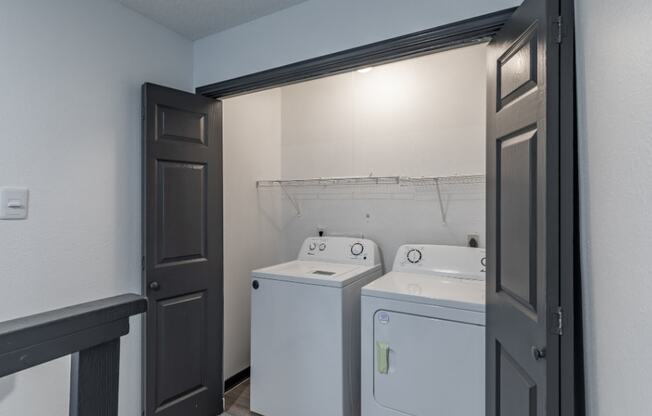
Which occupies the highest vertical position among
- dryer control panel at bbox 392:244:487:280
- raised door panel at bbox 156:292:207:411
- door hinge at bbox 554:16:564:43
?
door hinge at bbox 554:16:564:43

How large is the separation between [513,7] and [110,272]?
88.0 inches

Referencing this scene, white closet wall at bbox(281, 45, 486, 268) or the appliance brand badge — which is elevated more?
white closet wall at bbox(281, 45, 486, 268)

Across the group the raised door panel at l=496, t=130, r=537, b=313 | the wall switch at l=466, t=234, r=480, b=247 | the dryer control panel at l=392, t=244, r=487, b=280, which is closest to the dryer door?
the raised door panel at l=496, t=130, r=537, b=313

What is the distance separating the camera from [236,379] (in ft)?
8.43

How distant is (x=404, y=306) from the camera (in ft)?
5.56

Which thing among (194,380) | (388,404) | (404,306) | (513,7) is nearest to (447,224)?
(404,306)

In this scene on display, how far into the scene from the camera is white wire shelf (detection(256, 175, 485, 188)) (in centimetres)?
226

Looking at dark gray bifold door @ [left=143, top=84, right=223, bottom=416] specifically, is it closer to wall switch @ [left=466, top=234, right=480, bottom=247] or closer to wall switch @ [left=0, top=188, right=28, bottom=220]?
wall switch @ [left=0, top=188, right=28, bottom=220]

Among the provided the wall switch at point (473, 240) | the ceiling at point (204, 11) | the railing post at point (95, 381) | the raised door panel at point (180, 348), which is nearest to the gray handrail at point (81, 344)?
the railing post at point (95, 381)

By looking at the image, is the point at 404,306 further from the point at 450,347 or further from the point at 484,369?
the point at 484,369

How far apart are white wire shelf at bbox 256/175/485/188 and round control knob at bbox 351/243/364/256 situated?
0.49m

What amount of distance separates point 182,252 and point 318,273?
839 mm

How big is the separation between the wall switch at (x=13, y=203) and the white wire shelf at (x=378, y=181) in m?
1.57

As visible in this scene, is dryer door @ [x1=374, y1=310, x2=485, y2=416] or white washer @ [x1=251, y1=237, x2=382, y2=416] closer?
dryer door @ [x1=374, y1=310, x2=485, y2=416]
